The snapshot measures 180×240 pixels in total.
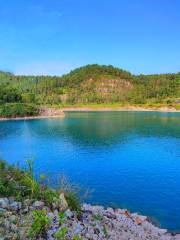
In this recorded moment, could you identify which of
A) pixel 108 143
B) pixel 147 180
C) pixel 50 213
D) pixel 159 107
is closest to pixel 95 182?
pixel 147 180

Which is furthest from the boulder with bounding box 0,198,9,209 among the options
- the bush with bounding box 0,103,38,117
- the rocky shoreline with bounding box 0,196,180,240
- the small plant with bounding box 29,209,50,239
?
the bush with bounding box 0,103,38,117

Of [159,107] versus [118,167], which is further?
[159,107]

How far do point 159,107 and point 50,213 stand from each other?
518ft

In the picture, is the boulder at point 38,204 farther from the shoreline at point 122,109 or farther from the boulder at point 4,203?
the shoreline at point 122,109

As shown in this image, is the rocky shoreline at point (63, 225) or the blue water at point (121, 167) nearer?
the rocky shoreline at point (63, 225)

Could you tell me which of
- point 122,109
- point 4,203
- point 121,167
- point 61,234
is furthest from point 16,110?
point 61,234

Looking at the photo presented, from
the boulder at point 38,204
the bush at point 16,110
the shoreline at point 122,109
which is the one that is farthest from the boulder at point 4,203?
the shoreline at point 122,109

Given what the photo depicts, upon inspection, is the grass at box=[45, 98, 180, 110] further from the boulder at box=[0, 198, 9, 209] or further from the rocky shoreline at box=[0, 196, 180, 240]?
the boulder at box=[0, 198, 9, 209]

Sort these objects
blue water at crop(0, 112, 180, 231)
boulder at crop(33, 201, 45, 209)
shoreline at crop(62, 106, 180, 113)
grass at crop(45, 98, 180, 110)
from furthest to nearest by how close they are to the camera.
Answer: grass at crop(45, 98, 180, 110), shoreline at crop(62, 106, 180, 113), blue water at crop(0, 112, 180, 231), boulder at crop(33, 201, 45, 209)

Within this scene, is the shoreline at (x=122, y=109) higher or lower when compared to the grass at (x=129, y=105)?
lower

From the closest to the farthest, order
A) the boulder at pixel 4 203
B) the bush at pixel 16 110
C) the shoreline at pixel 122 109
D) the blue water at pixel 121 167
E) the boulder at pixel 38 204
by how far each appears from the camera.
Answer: the boulder at pixel 4 203, the boulder at pixel 38 204, the blue water at pixel 121 167, the bush at pixel 16 110, the shoreline at pixel 122 109

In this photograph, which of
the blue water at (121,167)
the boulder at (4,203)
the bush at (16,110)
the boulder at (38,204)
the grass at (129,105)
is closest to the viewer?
the boulder at (4,203)

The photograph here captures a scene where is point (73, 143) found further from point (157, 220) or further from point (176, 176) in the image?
point (157, 220)

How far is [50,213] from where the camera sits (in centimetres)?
1001
